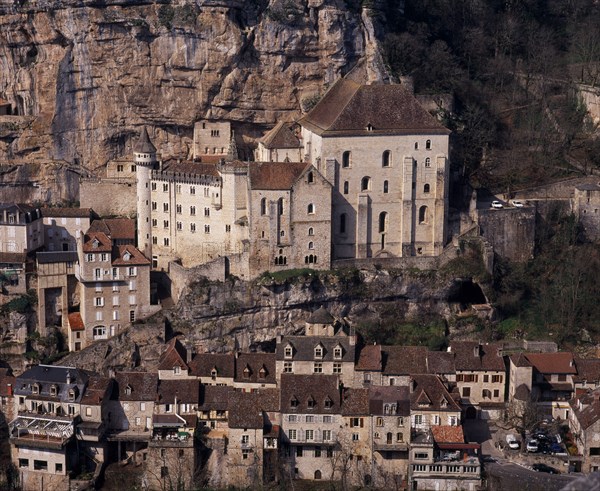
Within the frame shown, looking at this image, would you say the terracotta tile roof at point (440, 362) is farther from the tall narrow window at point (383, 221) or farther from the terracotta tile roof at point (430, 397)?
the tall narrow window at point (383, 221)

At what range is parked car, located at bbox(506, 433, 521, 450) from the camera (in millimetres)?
81312

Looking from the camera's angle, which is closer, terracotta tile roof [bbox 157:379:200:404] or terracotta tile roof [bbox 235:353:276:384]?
terracotta tile roof [bbox 157:379:200:404]

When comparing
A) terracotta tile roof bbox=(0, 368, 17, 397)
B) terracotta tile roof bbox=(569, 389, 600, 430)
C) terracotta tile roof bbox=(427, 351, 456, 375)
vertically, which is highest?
terracotta tile roof bbox=(427, 351, 456, 375)

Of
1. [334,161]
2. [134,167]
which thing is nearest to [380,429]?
[334,161]

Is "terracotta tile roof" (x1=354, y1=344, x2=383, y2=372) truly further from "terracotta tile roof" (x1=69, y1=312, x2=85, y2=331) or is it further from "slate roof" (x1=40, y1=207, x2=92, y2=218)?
"slate roof" (x1=40, y1=207, x2=92, y2=218)

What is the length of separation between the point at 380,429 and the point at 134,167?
28.1 metres

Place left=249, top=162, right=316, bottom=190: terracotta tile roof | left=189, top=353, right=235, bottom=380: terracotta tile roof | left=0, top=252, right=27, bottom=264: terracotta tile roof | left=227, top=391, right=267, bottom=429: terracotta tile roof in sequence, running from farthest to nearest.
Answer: left=0, top=252, right=27, bottom=264: terracotta tile roof → left=249, top=162, right=316, bottom=190: terracotta tile roof → left=189, top=353, right=235, bottom=380: terracotta tile roof → left=227, top=391, right=267, bottom=429: terracotta tile roof

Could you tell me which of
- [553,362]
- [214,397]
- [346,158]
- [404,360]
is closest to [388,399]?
[404,360]

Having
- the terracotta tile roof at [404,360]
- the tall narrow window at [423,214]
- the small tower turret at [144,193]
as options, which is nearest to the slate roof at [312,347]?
the terracotta tile roof at [404,360]

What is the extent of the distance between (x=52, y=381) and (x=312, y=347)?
14.6 m

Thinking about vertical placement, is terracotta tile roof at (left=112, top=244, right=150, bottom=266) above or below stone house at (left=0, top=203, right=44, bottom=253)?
below

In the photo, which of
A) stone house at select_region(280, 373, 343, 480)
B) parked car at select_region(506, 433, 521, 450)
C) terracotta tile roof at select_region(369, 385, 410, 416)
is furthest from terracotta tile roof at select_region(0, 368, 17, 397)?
parked car at select_region(506, 433, 521, 450)

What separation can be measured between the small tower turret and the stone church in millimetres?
63

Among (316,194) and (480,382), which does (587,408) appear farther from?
(316,194)
